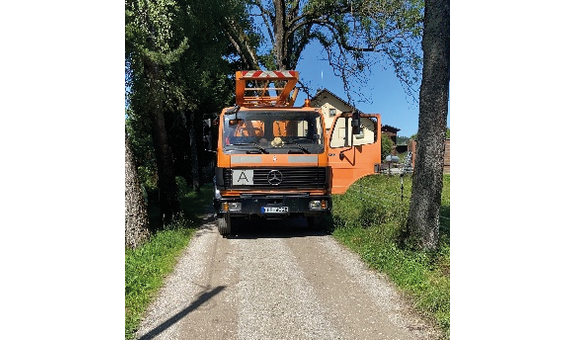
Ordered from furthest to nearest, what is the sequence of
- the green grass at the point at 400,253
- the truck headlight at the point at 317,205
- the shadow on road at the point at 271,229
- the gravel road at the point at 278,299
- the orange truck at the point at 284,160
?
the shadow on road at the point at 271,229 → the truck headlight at the point at 317,205 → the orange truck at the point at 284,160 → the green grass at the point at 400,253 → the gravel road at the point at 278,299

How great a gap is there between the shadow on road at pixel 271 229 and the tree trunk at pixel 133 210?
1895 millimetres

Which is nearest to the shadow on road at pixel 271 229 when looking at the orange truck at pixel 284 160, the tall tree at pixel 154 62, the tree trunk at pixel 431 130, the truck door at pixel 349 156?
the orange truck at pixel 284 160

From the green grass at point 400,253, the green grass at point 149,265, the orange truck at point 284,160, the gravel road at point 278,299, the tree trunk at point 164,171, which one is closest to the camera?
the gravel road at point 278,299

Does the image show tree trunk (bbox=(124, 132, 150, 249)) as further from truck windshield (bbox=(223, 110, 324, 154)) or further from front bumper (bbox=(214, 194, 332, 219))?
truck windshield (bbox=(223, 110, 324, 154))

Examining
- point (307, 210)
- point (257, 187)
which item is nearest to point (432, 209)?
point (307, 210)

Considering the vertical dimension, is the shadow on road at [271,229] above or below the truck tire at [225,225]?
below

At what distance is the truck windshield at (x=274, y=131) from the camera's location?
30.1 ft

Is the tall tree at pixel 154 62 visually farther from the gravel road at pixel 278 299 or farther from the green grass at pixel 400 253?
the green grass at pixel 400 253

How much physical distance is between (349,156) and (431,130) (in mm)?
3187

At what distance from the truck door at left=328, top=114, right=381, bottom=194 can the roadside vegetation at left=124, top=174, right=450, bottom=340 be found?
107 centimetres

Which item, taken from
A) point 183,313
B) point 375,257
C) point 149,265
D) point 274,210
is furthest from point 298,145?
point 183,313
